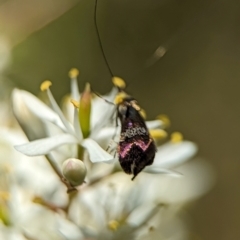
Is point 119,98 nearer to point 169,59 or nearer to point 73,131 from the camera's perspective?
point 73,131

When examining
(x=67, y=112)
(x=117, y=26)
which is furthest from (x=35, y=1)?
(x=67, y=112)

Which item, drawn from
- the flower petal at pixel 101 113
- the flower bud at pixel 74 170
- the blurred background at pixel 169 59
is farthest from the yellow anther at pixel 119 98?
the blurred background at pixel 169 59

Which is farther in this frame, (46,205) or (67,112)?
(67,112)

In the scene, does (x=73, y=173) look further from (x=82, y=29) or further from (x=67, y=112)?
(x=82, y=29)

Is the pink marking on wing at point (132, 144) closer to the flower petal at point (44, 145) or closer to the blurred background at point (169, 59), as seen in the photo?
the flower petal at point (44, 145)

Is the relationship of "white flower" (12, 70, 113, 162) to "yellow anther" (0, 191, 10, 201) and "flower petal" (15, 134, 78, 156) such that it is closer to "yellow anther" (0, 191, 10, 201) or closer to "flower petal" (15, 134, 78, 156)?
"flower petal" (15, 134, 78, 156)

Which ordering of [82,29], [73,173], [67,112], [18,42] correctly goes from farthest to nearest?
[82,29] < [18,42] < [67,112] < [73,173]
